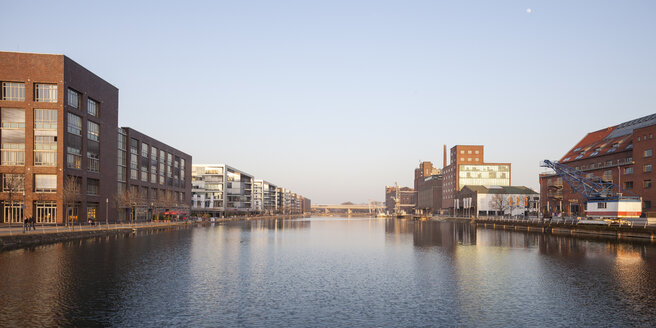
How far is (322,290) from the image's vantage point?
29.5 m

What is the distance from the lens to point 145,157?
439 ft

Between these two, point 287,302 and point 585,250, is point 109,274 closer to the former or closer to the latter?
point 287,302

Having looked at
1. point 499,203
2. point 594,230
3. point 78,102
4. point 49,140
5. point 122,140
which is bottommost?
point 499,203

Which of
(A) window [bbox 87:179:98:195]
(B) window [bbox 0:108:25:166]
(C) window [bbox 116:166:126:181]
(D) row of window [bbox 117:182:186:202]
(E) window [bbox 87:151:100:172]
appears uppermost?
(B) window [bbox 0:108:25:166]

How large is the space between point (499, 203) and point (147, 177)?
130646mm

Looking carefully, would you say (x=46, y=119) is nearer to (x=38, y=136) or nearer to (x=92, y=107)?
(x=38, y=136)

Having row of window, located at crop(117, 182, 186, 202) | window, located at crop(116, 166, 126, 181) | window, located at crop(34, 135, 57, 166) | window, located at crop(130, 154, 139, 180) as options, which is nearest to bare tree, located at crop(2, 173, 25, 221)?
window, located at crop(34, 135, 57, 166)

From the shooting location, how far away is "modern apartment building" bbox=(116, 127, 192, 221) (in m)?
118

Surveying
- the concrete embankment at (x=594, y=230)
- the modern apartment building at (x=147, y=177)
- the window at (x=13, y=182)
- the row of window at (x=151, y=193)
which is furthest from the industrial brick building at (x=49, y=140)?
the concrete embankment at (x=594, y=230)

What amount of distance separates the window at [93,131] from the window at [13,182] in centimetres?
1682

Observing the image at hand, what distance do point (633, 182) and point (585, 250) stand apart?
61100mm

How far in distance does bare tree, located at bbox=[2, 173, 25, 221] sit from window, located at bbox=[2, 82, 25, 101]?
1387cm

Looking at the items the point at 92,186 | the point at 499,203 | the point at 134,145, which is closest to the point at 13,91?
the point at 92,186

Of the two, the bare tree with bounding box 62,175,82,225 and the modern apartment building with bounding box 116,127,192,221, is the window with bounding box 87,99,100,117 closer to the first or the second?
the bare tree with bounding box 62,175,82,225
